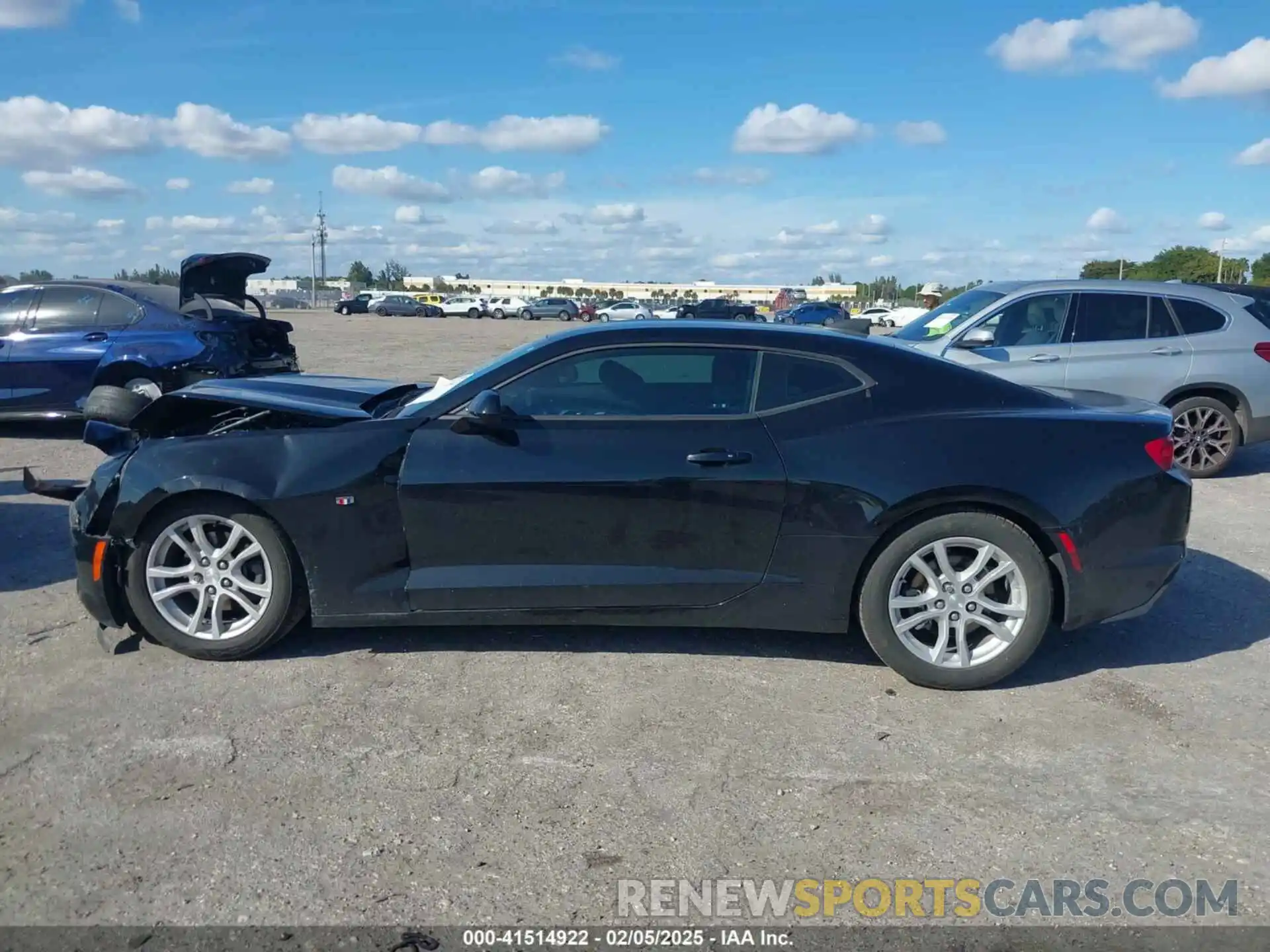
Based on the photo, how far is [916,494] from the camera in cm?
409

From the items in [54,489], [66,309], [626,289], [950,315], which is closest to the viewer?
[54,489]

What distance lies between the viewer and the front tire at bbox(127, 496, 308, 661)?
4234 millimetres

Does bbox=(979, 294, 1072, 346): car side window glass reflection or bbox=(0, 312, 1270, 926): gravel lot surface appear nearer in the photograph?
bbox=(0, 312, 1270, 926): gravel lot surface

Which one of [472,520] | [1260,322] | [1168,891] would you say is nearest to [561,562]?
[472,520]

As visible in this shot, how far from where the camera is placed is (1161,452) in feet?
14.0

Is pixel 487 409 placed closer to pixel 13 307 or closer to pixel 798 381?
pixel 798 381

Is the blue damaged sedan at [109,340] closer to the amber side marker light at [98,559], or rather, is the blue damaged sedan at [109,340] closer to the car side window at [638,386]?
the amber side marker light at [98,559]

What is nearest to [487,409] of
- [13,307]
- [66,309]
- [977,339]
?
[977,339]

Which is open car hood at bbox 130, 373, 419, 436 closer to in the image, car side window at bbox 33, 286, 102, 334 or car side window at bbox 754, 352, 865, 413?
car side window at bbox 754, 352, 865, 413

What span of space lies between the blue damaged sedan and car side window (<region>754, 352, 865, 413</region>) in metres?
7.15

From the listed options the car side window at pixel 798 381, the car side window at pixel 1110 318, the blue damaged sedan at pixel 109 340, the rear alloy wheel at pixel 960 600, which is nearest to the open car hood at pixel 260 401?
the car side window at pixel 798 381

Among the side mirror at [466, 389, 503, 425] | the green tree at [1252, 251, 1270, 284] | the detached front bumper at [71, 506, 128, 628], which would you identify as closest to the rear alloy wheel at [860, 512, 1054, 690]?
the side mirror at [466, 389, 503, 425]

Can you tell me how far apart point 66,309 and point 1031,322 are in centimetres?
914

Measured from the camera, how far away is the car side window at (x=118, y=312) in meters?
9.76
